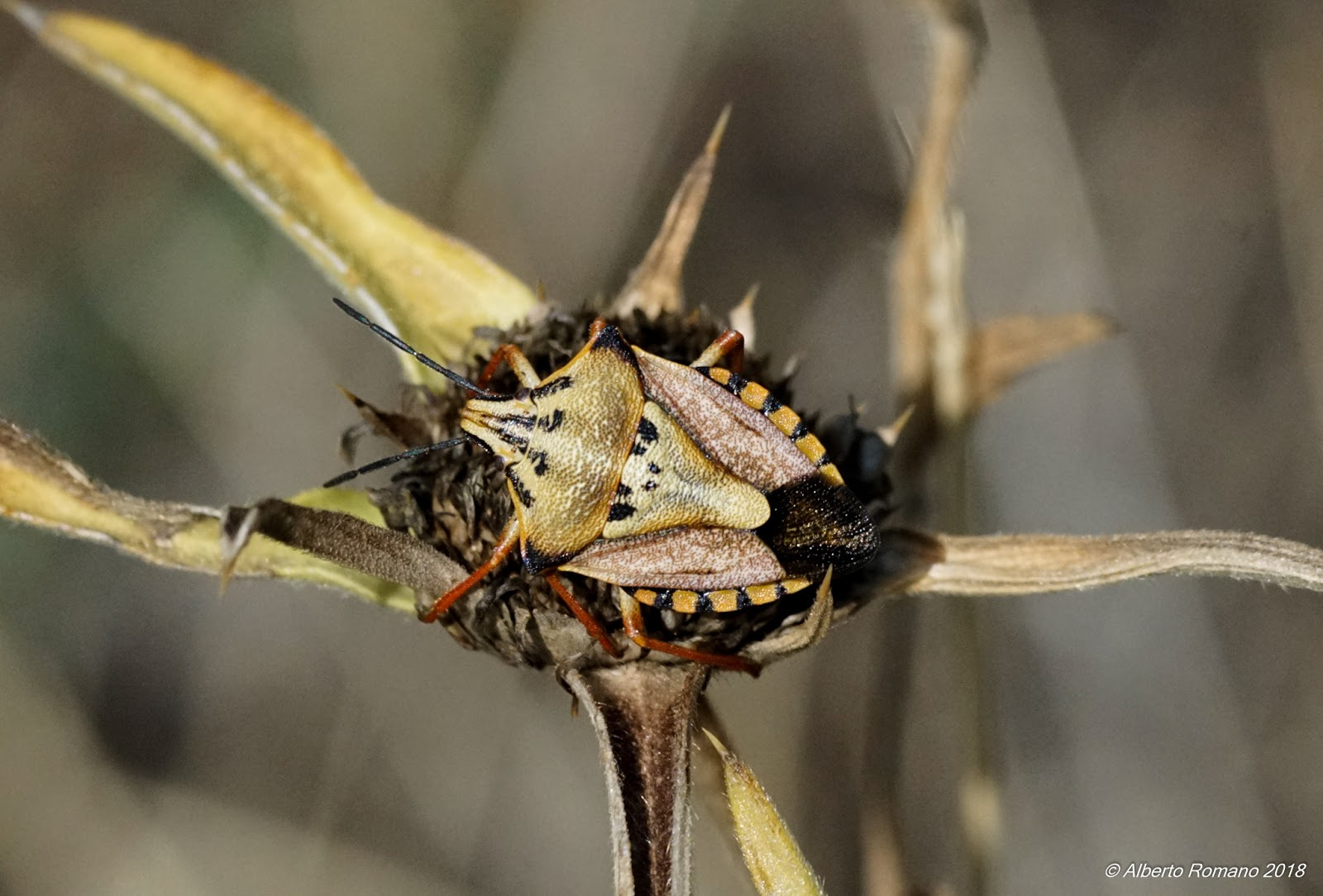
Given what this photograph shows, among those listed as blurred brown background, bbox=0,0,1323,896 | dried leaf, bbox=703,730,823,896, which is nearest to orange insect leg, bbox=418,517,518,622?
dried leaf, bbox=703,730,823,896

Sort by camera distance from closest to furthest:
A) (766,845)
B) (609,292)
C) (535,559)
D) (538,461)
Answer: (766,845), (535,559), (538,461), (609,292)

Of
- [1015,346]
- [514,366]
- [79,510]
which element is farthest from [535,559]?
[1015,346]

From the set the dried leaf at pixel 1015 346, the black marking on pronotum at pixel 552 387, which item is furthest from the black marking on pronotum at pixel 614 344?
the dried leaf at pixel 1015 346

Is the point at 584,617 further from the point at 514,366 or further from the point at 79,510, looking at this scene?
the point at 79,510

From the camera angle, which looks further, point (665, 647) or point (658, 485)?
point (658, 485)

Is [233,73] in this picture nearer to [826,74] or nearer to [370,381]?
[370,381]

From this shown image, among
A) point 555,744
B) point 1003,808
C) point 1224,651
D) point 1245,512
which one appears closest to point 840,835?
point 1003,808

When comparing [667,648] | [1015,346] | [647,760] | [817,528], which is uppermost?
[1015,346]

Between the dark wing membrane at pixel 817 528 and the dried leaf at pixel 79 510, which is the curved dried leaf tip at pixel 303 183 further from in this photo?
the dark wing membrane at pixel 817 528
